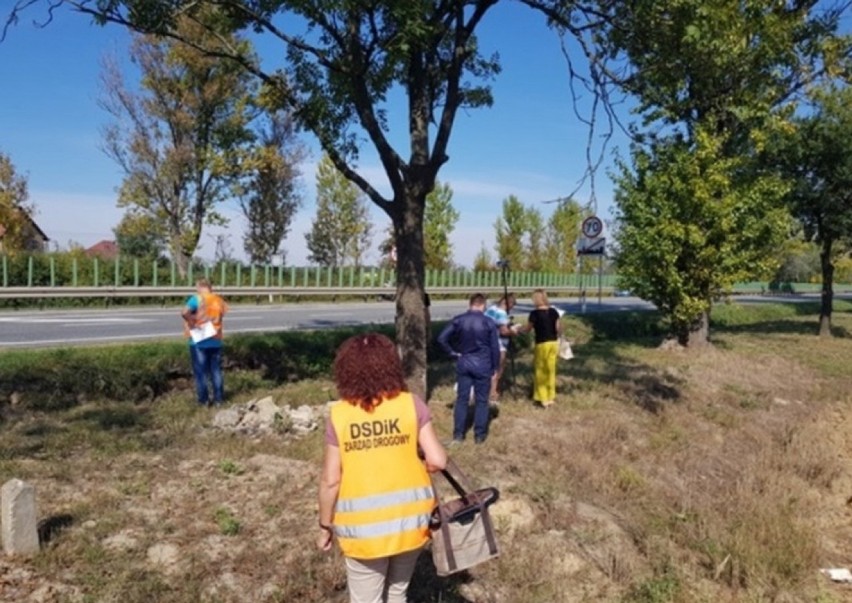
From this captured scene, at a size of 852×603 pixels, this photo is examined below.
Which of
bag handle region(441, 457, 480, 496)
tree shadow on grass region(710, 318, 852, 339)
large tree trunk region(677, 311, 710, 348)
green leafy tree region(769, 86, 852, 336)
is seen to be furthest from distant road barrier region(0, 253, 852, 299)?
bag handle region(441, 457, 480, 496)

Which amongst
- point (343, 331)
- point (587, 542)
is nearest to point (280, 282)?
point (343, 331)

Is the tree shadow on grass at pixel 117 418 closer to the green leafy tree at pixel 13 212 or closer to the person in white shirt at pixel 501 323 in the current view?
the person in white shirt at pixel 501 323

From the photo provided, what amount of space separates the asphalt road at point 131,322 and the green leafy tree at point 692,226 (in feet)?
24.3

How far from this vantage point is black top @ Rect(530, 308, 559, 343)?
985 centimetres

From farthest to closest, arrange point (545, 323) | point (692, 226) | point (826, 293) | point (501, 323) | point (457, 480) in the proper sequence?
point (826, 293) → point (692, 226) → point (501, 323) → point (545, 323) → point (457, 480)

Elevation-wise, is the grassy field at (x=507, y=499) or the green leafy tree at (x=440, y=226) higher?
the green leafy tree at (x=440, y=226)

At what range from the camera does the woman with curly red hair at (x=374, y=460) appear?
131 inches

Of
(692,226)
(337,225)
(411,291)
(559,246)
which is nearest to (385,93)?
(411,291)

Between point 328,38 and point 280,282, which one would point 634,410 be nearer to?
point 328,38

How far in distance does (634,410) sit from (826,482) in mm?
2586

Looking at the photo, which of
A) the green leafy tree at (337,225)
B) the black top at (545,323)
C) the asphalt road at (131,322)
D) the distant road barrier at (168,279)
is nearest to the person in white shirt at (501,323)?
the black top at (545,323)

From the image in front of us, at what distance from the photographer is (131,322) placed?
59.0 ft

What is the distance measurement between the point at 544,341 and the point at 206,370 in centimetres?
442

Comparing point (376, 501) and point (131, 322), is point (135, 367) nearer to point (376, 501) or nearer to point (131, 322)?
point (376, 501)
